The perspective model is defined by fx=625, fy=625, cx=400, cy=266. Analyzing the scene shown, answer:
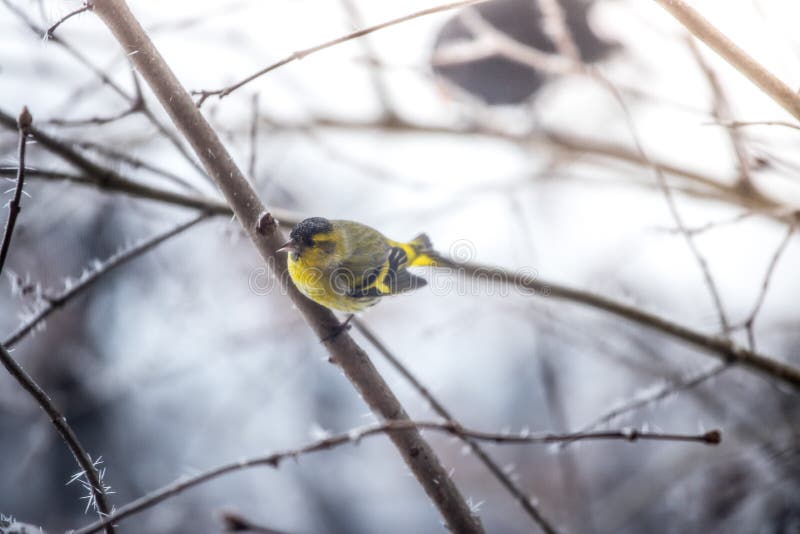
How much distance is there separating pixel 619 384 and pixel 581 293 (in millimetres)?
5213

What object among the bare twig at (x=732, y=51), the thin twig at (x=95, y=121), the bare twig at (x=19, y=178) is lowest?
the bare twig at (x=732, y=51)

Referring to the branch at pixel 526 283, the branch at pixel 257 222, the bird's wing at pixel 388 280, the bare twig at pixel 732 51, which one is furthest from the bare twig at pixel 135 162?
the bare twig at pixel 732 51

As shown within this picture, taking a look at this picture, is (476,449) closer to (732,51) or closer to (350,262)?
(350,262)

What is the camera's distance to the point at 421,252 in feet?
10.0

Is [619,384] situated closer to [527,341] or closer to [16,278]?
[527,341]

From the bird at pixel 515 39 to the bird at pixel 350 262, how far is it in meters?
1.88

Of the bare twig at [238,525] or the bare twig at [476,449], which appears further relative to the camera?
the bare twig at [476,449]

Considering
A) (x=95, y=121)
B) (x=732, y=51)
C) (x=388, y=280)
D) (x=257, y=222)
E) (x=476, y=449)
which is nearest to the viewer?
(x=732, y=51)

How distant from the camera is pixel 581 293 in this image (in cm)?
257

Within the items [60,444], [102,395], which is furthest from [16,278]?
[60,444]

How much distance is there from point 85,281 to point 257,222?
2.64ft

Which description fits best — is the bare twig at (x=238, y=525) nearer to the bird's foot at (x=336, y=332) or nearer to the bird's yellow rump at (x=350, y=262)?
the bird's foot at (x=336, y=332)

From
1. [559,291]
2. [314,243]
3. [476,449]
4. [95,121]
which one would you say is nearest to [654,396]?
[559,291]

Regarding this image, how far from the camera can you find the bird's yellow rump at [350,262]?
7.40ft
